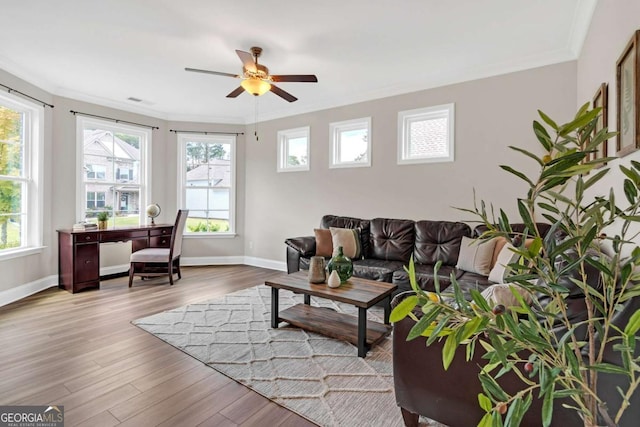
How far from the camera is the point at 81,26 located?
2938 mm

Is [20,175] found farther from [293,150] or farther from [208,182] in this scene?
[293,150]

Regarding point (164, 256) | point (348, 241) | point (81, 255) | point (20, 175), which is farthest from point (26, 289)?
point (348, 241)

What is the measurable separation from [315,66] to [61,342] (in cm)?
370

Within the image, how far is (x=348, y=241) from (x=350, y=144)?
5.34 ft

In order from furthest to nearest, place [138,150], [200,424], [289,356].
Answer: [138,150], [289,356], [200,424]

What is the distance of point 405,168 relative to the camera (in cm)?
445

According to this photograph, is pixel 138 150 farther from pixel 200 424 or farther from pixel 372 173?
pixel 200 424

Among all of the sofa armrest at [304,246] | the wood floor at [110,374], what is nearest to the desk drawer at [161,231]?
the wood floor at [110,374]

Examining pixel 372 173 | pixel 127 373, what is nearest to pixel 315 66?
pixel 372 173

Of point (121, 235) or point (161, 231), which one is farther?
point (161, 231)

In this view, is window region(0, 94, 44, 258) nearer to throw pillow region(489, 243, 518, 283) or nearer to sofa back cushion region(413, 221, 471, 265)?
sofa back cushion region(413, 221, 471, 265)

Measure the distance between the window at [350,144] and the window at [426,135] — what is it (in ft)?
1.71

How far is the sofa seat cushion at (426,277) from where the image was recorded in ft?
10.6

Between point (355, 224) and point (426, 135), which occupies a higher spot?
point (426, 135)
